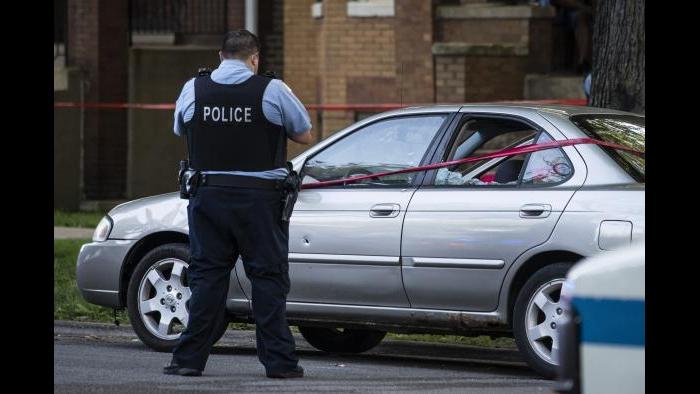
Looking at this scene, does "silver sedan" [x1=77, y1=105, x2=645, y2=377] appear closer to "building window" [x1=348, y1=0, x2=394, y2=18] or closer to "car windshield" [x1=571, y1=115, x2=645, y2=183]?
"car windshield" [x1=571, y1=115, x2=645, y2=183]

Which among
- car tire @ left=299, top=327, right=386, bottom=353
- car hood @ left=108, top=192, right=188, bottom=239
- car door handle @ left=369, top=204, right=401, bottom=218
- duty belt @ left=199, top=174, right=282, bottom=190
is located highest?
duty belt @ left=199, top=174, right=282, bottom=190

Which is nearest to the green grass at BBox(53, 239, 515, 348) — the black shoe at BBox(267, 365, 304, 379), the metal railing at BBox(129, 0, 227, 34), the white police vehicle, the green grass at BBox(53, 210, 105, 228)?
the black shoe at BBox(267, 365, 304, 379)

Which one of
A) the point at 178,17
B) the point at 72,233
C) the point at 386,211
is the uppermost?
the point at 178,17

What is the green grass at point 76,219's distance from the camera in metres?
18.2

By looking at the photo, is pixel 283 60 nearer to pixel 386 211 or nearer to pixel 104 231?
pixel 104 231

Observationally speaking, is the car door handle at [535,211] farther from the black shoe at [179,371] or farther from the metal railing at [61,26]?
the metal railing at [61,26]

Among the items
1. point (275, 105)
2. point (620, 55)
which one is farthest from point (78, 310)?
point (620, 55)

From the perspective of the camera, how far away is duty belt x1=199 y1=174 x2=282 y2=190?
7.50 m

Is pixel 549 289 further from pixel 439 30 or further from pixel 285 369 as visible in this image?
pixel 439 30

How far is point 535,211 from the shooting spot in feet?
25.5

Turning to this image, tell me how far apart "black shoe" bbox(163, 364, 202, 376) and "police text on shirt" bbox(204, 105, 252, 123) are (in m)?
1.32

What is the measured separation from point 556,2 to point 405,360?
1006 centimetres

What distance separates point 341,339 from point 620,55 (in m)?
3.16
